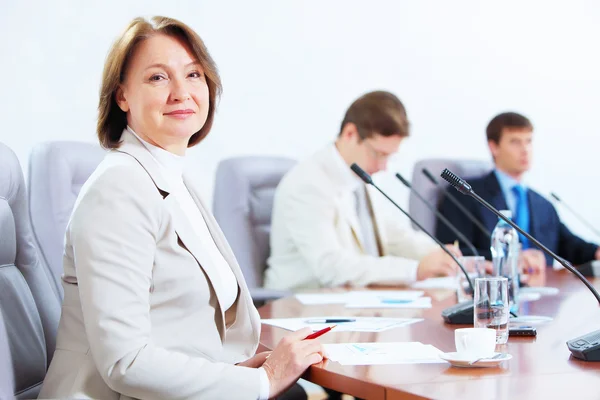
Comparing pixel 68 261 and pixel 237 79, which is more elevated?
pixel 237 79

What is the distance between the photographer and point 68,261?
4.61ft

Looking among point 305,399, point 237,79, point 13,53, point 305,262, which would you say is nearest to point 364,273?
point 305,262

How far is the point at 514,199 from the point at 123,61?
104 inches

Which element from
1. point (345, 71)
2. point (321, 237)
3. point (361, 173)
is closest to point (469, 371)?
point (361, 173)

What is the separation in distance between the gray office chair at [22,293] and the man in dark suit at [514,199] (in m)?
2.29

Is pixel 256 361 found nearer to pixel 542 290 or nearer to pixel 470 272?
pixel 470 272

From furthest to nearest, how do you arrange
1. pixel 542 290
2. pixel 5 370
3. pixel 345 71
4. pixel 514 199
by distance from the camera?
pixel 345 71, pixel 514 199, pixel 542 290, pixel 5 370

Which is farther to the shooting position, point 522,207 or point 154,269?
point 522,207

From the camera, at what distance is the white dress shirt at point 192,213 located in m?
1.55

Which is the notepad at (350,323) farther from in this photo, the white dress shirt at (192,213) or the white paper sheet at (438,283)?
the white paper sheet at (438,283)

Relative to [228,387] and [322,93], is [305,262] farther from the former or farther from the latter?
[228,387]

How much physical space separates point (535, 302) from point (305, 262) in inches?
37.3

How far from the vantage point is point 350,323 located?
1791mm

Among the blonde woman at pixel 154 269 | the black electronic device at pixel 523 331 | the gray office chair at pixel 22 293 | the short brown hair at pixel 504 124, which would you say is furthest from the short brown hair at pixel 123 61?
the short brown hair at pixel 504 124
